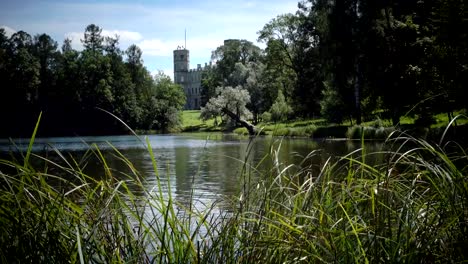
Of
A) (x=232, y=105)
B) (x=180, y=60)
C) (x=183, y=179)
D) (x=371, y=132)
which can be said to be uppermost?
(x=180, y=60)

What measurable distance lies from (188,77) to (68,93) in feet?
290

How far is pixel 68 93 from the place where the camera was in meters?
75.9

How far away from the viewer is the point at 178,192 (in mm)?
13383

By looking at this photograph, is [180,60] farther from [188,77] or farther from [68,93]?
[68,93]

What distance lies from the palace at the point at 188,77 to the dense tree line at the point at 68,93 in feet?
250

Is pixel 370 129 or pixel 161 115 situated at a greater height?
pixel 161 115

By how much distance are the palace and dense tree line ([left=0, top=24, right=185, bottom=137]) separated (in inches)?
2997

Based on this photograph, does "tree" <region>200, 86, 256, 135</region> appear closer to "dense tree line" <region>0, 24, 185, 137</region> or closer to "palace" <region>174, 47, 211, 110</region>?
"dense tree line" <region>0, 24, 185, 137</region>

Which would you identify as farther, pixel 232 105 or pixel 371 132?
pixel 232 105

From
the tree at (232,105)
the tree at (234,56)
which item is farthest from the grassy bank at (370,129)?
the tree at (234,56)

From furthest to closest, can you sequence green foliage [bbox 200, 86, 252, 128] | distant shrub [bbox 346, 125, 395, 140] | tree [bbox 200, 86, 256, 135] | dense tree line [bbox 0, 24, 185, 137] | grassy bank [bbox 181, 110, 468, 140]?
dense tree line [bbox 0, 24, 185, 137] < green foliage [bbox 200, 86, 252, 128] < tree [bbox 200, 86, 256, 135] < distant shrub [bbox 346, 125, 395, 140] < grassy bank [bbox 181, 110, 468, 140]

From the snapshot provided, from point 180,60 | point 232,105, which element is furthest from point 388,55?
point 180,60

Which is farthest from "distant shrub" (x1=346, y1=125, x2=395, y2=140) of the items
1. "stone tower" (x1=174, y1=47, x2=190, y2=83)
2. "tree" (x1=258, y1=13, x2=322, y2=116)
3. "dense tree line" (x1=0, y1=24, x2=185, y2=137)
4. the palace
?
"stone tower" (x1=174, y1=47, x2=190, y2=83)

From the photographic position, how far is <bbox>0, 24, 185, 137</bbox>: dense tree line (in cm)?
7231
